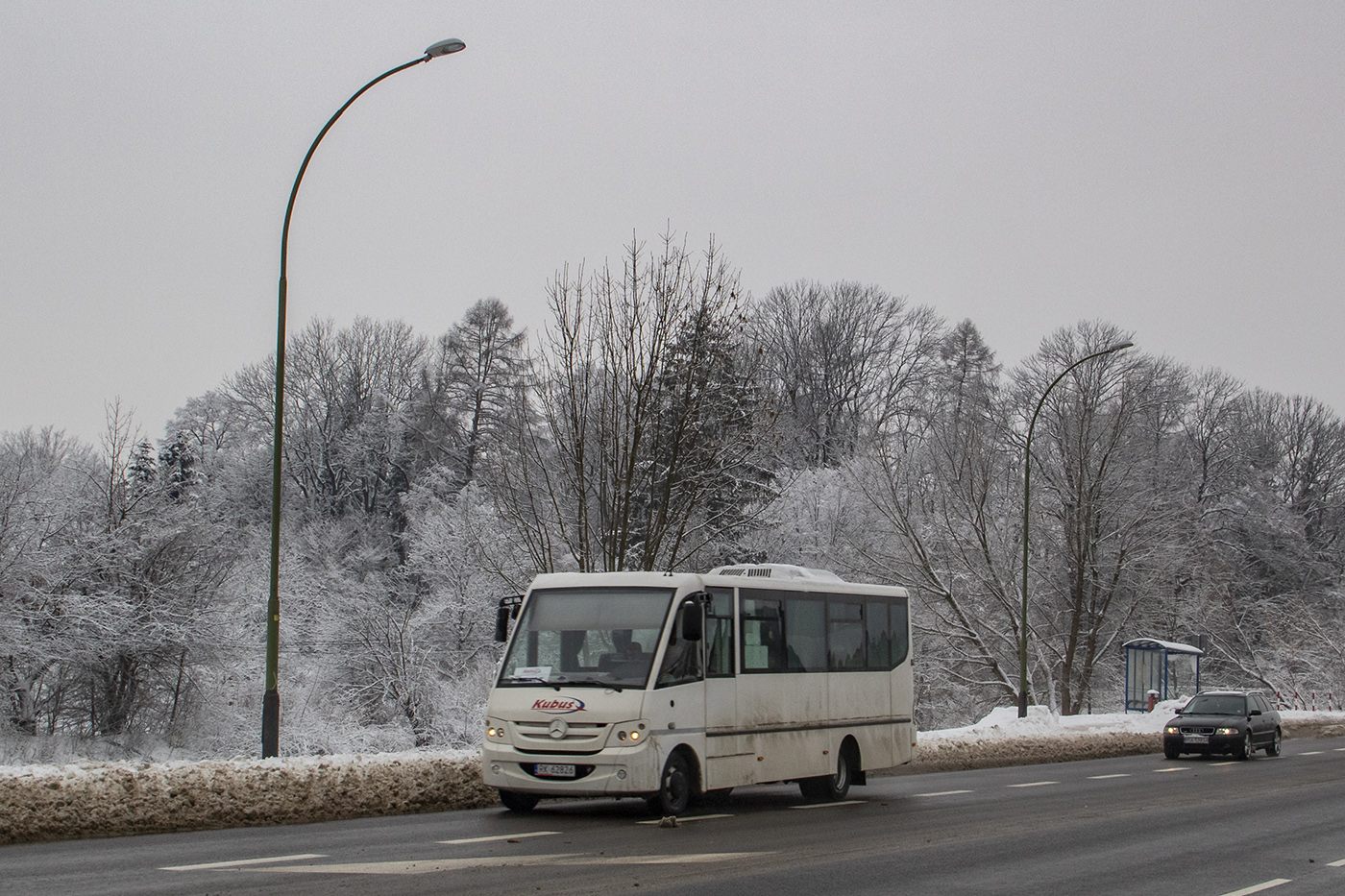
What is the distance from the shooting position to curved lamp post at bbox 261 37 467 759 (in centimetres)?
1636

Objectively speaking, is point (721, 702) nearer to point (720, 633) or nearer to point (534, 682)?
point (720, 633)

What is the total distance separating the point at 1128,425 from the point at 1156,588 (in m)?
5.65

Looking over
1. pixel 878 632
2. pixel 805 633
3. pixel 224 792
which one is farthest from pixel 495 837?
pixel 878 632

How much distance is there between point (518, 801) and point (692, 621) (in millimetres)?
2876

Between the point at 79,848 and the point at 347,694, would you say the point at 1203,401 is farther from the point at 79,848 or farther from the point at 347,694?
the point at 79,848

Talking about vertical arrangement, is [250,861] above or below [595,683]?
below

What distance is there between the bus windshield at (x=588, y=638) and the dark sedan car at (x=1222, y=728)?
716 inches

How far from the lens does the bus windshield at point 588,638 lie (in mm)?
14797

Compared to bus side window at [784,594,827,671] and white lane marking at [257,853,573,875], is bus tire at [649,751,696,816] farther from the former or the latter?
white lane marking at [257,853,573,875]

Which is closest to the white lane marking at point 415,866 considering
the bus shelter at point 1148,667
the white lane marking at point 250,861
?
the white lane marking at point 250,861

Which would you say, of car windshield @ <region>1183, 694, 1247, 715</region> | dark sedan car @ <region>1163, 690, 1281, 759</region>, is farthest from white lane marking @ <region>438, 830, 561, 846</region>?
car windshield @ <region>1183, 694, 1247, 715</region>

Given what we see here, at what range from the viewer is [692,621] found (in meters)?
14.9

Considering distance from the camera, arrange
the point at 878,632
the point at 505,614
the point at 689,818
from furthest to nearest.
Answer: the point at 878,632 → the point at 505,614 → the point at 689,818

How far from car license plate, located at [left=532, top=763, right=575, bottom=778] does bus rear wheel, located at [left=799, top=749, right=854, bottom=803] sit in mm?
4435
